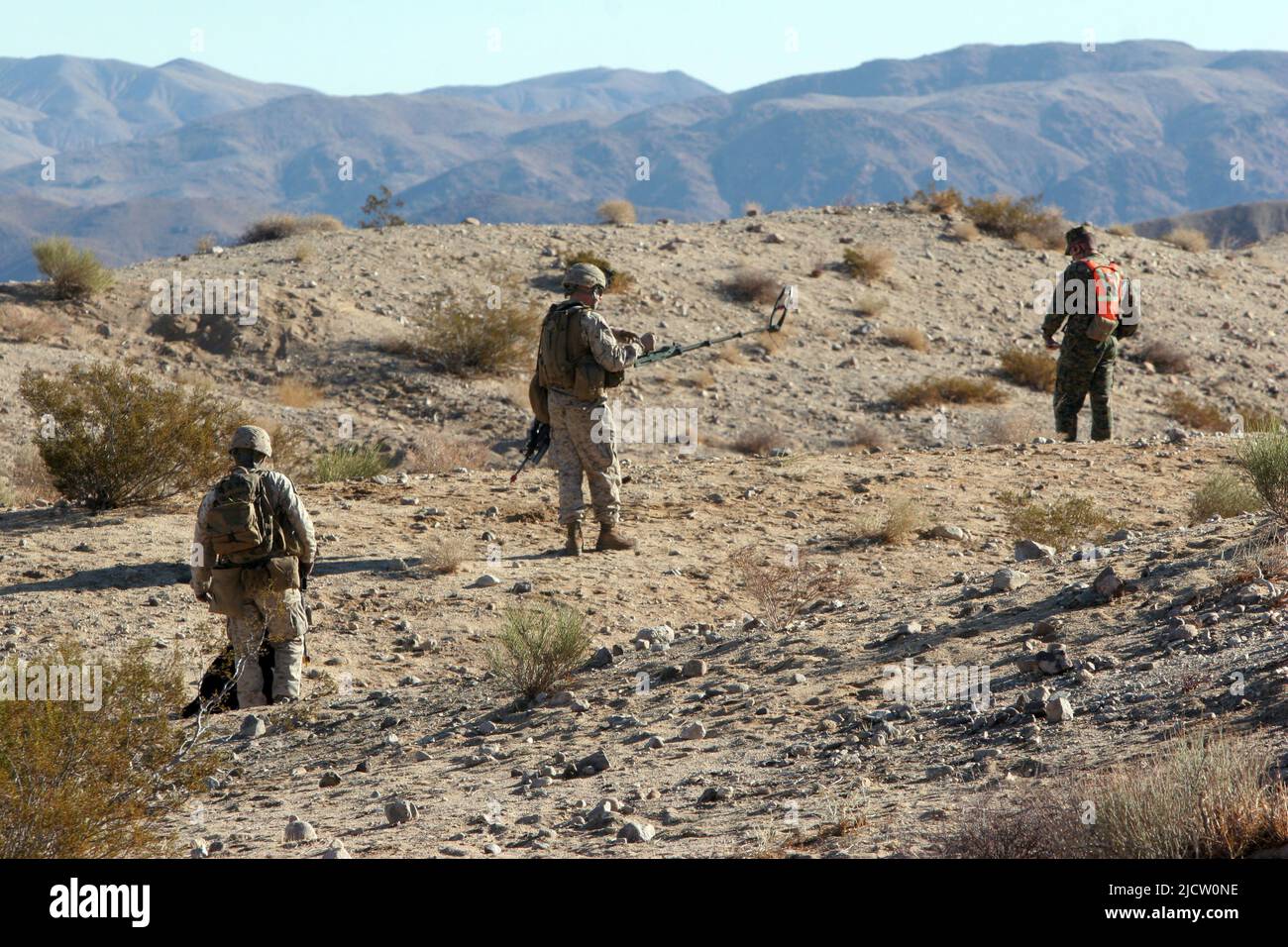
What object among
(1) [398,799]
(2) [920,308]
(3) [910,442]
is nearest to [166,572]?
(1) [398,799]

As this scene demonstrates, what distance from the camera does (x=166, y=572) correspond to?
848 centimetres

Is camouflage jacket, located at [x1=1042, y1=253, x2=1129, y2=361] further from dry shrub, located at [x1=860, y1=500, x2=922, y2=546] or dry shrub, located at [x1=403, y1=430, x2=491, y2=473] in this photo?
dry shrub, located at [x1=403, y1=430, x2=491, y2=473]

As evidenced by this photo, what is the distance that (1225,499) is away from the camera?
9.23 m

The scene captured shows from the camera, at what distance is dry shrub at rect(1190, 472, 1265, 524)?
29.9 ft

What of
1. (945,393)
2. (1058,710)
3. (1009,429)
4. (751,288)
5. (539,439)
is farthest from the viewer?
(751,288)

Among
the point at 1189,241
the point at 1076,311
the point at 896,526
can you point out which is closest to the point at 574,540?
the point at 896,526

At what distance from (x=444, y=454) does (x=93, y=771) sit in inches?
385

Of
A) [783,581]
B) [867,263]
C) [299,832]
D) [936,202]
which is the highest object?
[936,202]

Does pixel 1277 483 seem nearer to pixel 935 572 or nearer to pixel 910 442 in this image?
pixel 935 572

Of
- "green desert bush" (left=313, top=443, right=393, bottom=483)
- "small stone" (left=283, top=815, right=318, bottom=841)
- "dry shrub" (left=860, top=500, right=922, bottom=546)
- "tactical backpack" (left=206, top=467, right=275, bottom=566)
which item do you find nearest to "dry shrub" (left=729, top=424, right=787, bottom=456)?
"green desert bush" (left=313, top=443, right=393, bottom=483)

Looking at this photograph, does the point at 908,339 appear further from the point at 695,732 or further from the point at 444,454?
the point at 695,732

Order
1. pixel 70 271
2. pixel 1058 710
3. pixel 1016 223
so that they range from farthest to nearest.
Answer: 1. pixel 1016 223
2. pixel 70 271
3. pixel 1058 710

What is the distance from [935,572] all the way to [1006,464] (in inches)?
105

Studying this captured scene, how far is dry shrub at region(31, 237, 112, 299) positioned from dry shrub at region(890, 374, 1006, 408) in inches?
390
